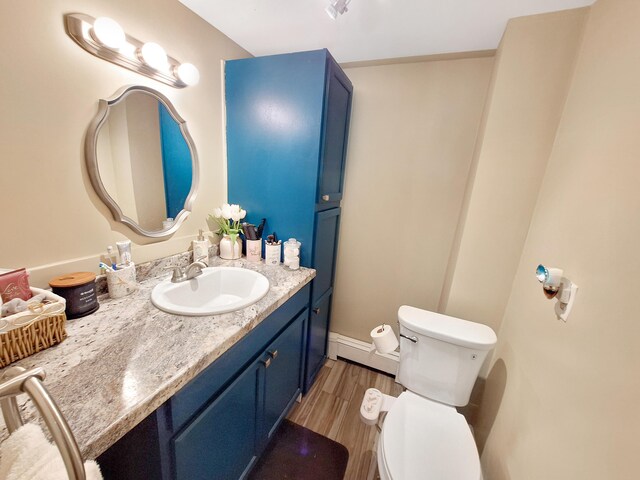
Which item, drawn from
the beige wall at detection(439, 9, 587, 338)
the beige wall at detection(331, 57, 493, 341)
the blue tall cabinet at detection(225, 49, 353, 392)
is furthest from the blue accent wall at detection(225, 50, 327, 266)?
the beige wall at detection(439, 9, 587, 338)

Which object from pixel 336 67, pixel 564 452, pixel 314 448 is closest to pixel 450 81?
pixel 336 67

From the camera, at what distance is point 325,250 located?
65.2 inches

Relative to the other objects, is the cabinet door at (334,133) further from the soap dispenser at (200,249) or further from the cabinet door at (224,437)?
the cabinet door at (224,437)

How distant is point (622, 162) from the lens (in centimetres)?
70

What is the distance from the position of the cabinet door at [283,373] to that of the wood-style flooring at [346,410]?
0.20 m

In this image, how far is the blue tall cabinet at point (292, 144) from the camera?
1283 mm

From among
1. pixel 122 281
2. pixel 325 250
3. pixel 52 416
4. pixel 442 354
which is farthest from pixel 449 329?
pixel 122 281

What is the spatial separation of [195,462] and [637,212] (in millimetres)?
1438

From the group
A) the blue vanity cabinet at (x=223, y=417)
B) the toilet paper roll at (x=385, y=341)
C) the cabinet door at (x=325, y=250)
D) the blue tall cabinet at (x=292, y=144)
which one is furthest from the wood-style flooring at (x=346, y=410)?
the cabinet door at (x=325, y=250)

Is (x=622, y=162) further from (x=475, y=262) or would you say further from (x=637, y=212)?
(x=475, y=262)

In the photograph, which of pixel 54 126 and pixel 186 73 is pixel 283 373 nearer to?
pixel 54 126

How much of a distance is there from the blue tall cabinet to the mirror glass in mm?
322

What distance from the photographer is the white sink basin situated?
92 cm

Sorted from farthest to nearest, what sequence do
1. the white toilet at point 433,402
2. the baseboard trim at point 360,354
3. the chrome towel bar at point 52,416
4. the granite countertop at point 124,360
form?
the baseboard trim at point 360,354
the white toilet at point 433,402
the granite countertop at point 124,360
the chrome towel bar at point 52,416
